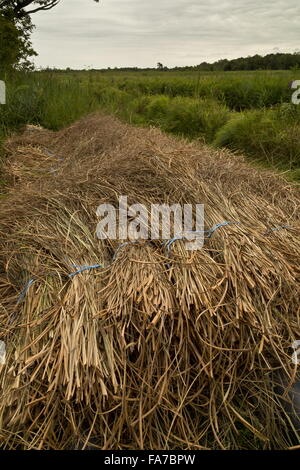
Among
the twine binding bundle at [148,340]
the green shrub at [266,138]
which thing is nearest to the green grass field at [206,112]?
the green shrub at [266,138]

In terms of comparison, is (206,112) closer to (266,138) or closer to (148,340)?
(266,138)

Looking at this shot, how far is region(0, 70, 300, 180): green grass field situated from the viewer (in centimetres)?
523

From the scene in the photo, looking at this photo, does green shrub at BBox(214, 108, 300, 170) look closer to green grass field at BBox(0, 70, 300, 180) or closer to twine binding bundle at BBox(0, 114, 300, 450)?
green grass field at BBox(0, 70, 300, 180)

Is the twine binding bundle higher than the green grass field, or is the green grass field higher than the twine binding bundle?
the green grass field

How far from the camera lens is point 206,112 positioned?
701cm

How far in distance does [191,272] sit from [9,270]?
994mm

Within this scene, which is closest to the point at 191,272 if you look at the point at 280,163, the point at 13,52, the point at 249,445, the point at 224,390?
the point at 224,390

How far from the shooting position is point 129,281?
5.88 feet

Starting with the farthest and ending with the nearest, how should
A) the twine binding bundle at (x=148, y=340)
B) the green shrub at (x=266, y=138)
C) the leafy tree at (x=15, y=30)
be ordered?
1. the leafy tree at (x=15, y=30)
2. the green shrub at (x=266, y=138)
3. the twine binding bundle at (x=148, y=340)

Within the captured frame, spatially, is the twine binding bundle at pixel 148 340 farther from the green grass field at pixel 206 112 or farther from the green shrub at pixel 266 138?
the green shrub at pixel 266 138

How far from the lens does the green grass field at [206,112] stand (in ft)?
17.1

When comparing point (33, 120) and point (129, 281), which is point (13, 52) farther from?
point (129, 281)

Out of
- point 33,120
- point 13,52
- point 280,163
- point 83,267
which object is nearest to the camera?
point 83,267

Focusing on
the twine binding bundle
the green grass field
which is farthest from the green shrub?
the twine binding bundle
